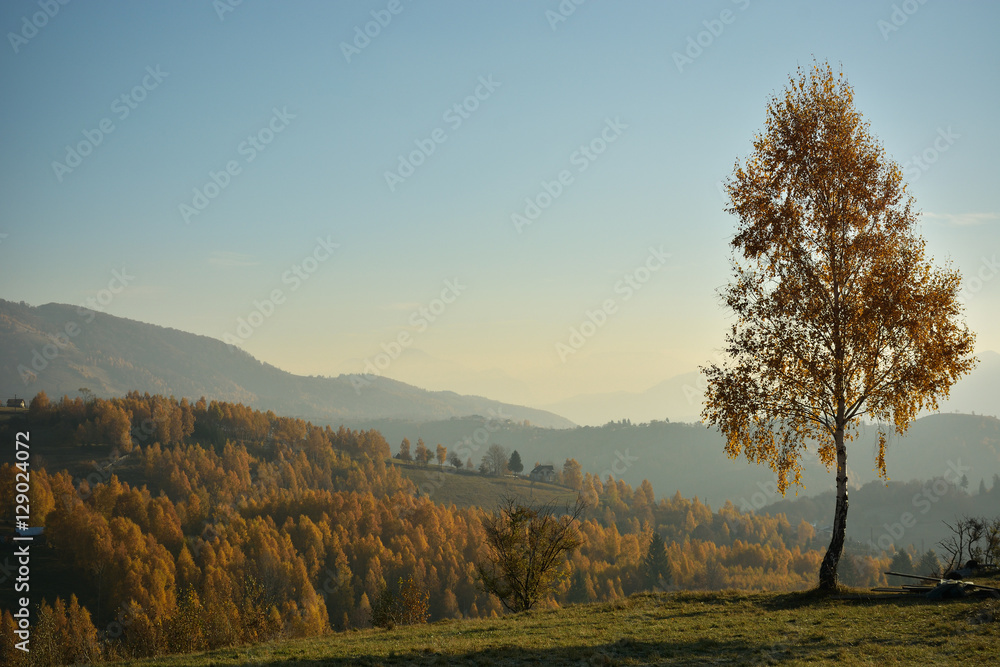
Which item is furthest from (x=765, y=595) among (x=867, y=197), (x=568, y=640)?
(x=867, y=197)

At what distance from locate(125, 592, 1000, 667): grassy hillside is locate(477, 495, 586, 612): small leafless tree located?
39.4ft

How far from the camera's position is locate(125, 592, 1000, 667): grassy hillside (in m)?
14.0

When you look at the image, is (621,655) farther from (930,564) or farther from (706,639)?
(930,564)

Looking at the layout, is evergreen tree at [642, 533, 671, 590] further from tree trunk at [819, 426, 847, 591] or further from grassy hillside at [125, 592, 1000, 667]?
grassy hillside at [125, 592, 1000, 667]

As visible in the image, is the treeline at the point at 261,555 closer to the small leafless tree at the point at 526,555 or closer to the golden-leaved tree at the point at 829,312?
the small leafless tree at the point at 526,555

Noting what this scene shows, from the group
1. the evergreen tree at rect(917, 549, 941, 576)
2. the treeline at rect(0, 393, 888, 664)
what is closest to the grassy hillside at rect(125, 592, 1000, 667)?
the evergreen tree at rect(917, 549, 941, 576)

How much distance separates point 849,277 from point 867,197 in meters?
2.95

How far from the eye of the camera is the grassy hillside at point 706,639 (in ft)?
46.0

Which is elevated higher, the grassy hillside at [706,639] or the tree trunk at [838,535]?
the tree trunk at [838,535]

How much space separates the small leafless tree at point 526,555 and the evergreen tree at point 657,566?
104 m

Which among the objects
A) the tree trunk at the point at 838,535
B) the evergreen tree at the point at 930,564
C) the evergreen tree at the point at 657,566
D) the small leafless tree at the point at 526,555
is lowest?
the evergreen tree at the point at 657,566

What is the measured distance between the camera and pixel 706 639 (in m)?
16.2

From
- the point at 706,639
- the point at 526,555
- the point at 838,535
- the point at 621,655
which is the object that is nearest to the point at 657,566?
the point at 526,555

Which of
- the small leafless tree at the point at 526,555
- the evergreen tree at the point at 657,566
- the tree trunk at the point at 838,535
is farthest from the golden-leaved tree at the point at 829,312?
the evergreen tree at the point at 657,566
